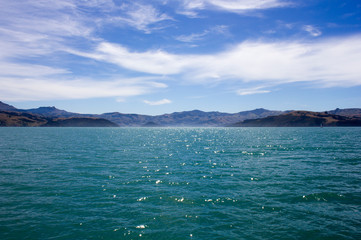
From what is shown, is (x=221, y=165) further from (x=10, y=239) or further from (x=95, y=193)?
(x=10, y=239)

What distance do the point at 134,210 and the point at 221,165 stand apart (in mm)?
23923

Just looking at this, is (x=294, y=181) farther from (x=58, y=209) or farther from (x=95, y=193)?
(x=58, y=209)

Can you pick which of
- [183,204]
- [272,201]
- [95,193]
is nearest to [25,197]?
[95,193]

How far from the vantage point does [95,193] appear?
77.6 feet

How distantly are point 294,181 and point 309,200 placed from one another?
6.87 meters

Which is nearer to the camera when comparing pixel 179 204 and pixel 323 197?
pixel 179 204

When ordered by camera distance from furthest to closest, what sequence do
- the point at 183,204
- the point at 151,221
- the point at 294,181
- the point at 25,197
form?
the point at 294,181 → the point at 25,197 → the point at 183,204 → the point at 151,221

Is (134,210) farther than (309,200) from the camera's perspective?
No

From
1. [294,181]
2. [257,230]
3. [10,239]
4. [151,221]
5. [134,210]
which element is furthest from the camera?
[294,181]

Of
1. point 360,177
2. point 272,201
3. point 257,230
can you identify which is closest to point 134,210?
point 257,230

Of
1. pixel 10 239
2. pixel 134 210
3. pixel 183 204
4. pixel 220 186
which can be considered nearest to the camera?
pixel 10 239

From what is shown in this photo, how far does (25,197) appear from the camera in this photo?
22.0m

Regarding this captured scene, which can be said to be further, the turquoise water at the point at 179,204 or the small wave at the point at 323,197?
the small wave at the point at 323,197

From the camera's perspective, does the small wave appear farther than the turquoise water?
Yes
